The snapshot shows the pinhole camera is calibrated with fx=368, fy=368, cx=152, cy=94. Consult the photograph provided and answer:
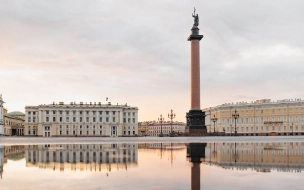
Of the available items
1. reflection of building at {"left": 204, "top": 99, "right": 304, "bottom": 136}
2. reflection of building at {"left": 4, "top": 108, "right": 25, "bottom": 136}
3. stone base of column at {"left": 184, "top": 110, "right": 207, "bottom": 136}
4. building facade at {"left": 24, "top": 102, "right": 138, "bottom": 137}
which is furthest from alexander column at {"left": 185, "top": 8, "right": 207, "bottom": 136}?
reflection of building at {"left": 4, "top": 108, "right": 25, "bottom": 136}

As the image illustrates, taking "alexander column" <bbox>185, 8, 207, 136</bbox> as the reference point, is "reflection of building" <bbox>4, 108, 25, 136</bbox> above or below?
below

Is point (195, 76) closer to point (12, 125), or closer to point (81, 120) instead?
point (81, 120)

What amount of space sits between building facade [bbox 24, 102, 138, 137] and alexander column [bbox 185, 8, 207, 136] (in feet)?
244

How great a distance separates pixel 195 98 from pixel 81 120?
81310mm

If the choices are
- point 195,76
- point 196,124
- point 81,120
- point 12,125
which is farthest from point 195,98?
point 12,125

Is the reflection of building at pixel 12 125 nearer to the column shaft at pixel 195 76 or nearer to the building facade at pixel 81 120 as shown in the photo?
the building facade at pixel 81 120

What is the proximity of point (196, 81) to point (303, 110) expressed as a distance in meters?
54.3

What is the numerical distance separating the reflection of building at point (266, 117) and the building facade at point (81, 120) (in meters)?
35.8

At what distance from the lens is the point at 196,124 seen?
53.6 metres

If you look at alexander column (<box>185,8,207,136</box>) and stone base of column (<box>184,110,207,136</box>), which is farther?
alexander column (<box>185,8,207,136</box>)

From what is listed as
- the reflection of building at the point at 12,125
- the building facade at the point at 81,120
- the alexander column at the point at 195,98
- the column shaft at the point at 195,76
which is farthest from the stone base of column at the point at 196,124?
the reflection of building at the point at 12,125

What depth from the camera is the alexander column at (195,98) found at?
53219mm

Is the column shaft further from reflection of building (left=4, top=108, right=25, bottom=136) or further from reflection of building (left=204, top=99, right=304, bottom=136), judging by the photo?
reflection of building (left=4, top=108, right=25, bottom=136)

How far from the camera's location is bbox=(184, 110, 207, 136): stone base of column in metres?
52.9
